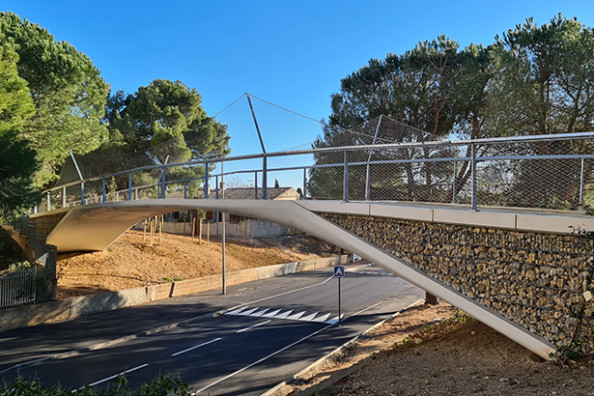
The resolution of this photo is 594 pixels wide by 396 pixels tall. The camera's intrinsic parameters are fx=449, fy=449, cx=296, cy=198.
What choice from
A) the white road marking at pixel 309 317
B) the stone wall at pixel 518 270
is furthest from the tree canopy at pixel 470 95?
the white road marking at pixel 309 317

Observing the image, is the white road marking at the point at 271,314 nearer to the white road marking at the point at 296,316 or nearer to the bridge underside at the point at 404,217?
the white road marking at the point at 296,316

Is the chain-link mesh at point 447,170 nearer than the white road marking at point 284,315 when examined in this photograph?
Yes

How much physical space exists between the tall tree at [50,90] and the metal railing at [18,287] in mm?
4741

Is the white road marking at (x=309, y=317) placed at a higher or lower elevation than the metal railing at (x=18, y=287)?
lower

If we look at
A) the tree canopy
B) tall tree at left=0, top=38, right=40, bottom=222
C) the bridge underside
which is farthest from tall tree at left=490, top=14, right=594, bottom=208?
tall tree at left=0, top=38, right=40, bottom=222

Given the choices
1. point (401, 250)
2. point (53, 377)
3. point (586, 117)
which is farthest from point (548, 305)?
point (53, 377)

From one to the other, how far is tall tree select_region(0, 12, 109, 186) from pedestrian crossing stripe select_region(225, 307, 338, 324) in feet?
33.9

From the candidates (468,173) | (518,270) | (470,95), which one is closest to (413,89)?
(470,95)

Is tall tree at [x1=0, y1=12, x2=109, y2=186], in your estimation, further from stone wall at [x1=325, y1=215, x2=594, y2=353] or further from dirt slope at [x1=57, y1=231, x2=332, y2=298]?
stone wall at [x1=325, y1=215, x2=594, y2=353]

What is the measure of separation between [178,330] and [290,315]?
4246mm

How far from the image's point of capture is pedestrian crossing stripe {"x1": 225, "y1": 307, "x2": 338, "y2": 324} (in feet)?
53.7

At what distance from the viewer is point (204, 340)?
13.6m

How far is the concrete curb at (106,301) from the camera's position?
51.7 ft

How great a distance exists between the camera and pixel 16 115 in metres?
16.2
